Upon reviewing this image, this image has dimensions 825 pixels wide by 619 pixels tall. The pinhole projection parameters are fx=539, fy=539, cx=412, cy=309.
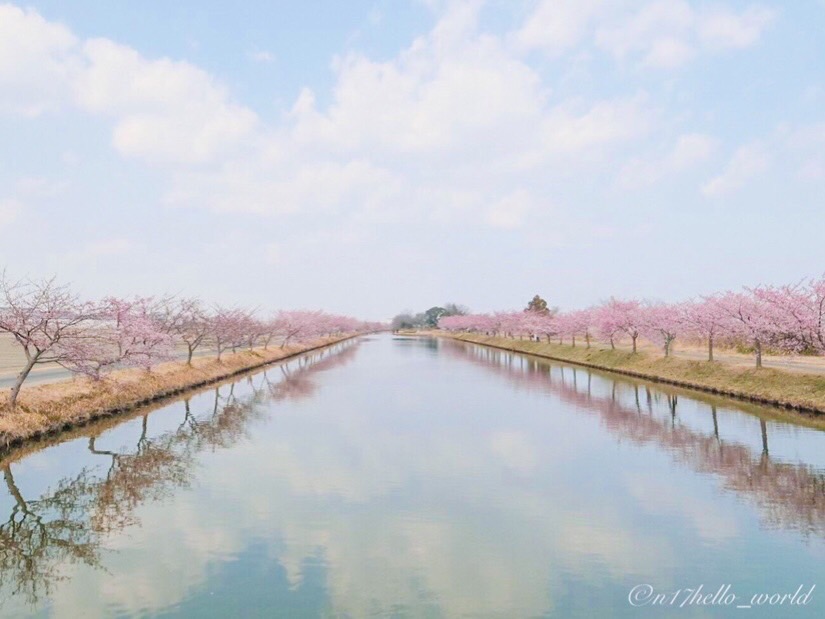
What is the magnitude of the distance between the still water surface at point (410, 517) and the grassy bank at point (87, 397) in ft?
3.33

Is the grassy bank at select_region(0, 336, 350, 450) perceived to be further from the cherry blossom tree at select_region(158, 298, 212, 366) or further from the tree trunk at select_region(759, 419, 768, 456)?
the tree trunk at select_region(759, 419, 768, 456)

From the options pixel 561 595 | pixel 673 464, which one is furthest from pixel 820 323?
pixel 561 595

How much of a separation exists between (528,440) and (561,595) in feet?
36.3

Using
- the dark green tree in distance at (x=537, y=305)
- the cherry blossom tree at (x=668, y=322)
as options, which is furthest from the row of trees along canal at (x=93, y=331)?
the dark green tree in distance at (x=537, y=305)

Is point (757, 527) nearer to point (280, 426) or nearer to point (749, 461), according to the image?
point (749, 461)

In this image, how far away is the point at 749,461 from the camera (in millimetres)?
15938

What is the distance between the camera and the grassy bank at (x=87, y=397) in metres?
17.7

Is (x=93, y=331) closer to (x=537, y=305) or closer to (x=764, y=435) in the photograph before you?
(x=764, y=435)

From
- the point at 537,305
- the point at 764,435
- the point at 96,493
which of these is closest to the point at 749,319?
the point at 764,435

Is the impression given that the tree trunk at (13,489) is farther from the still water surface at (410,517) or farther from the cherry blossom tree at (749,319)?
the cherry blossom tree at (749,319)

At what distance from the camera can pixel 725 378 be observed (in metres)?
30.7

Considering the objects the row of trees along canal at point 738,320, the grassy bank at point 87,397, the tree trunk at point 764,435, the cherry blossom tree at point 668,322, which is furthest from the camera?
the cherry blossom tree at point 668,322

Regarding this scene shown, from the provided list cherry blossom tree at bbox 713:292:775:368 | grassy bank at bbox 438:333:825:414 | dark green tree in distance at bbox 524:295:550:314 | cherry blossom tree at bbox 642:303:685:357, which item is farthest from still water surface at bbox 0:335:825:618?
dark green tree in distance at bbox 524:295:550:314

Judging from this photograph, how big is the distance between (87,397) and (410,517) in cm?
1748
